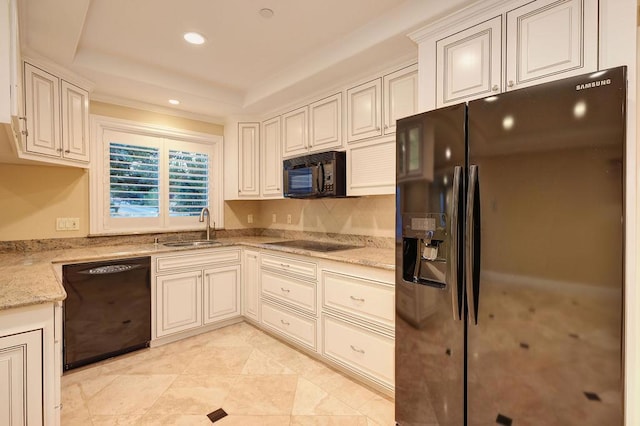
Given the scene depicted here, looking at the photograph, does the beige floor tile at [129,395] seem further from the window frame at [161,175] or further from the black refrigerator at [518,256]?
the black refrigerator at [518,256]

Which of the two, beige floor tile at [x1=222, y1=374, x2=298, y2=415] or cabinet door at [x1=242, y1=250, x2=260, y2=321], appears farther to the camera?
cabinet door at [x1=242, y1=250, x2=260, y2=321]

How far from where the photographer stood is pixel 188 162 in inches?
145

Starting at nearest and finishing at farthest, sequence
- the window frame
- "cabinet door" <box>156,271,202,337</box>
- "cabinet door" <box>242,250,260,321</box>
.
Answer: "cabinet door" <box>156,271,202,337</box> < the window frame < "cabinet door" <box>242,250,260,321</box>

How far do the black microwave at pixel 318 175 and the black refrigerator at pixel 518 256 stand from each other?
105cm

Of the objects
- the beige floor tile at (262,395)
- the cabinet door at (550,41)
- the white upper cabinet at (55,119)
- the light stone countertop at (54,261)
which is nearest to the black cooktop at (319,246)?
the light stone countertop at (54,261)

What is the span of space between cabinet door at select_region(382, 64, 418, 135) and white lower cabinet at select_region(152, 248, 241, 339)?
210cm

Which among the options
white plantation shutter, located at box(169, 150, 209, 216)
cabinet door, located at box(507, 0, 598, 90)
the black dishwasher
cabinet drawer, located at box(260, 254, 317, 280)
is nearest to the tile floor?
the black dishwasher

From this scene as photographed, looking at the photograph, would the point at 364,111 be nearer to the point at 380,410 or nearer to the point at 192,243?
the point at 380,410

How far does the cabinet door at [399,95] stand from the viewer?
225 cm

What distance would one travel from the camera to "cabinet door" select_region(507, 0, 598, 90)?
4.45 ft

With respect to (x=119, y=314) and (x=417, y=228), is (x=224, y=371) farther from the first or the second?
(x=417, y=228)

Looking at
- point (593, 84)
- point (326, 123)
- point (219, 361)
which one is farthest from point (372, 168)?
point (219, 361)

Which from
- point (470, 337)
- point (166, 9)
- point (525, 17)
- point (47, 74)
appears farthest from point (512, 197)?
point (47, 74)

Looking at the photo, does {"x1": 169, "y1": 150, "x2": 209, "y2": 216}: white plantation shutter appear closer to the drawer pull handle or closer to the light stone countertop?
the light stone countertop
